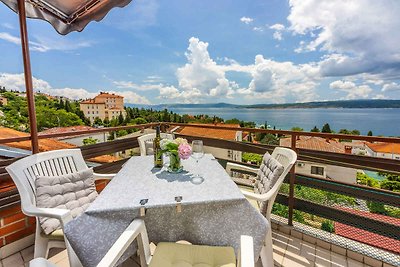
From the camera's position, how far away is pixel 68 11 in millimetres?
2340

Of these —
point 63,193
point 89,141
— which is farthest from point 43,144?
point 63,193

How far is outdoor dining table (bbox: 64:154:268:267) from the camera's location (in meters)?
1.17

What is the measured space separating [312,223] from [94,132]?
8.88 ft

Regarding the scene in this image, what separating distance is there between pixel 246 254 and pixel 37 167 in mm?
1778

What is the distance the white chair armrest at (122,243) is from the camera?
0.93 m

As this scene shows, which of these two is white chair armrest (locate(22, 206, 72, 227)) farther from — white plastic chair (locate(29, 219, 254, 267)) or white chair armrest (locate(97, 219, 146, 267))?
white chair armrest (locate(97, 219, 146, 267))

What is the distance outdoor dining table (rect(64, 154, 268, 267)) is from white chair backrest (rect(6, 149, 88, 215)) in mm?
635

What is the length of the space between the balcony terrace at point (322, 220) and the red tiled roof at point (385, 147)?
67 millimetres

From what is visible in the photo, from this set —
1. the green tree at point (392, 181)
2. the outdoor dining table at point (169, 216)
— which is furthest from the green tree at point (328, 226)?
the outdoor dining table at point (169, 216)

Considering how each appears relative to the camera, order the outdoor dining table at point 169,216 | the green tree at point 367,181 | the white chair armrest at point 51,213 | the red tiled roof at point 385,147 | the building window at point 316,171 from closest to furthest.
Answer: the outdoor dining table at point 169,216
the white chair armrest at point 51,213
the red tiled roof at point 385,147
the green tree at point 367,181
the building window at point 316,171

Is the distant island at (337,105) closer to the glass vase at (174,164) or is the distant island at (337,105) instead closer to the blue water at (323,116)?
the blue water at (323,116)

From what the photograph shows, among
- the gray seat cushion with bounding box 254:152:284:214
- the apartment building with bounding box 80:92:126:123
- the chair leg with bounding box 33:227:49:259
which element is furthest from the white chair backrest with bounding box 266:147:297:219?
the apartment building with bounding box 80:92:126:123

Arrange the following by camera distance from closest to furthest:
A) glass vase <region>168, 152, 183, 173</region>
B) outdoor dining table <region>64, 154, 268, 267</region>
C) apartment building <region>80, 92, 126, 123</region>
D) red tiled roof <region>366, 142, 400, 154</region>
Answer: outdoor dining table <region>64, 154, 268, 267</region>
glass vase <region>168, 152, 183, 173</region>
red tiled roof <region>366, 142, 400, 154</region>
apartment building <region>80, 92, 126, 123</region>

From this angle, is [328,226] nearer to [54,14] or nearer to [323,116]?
[54,14]
